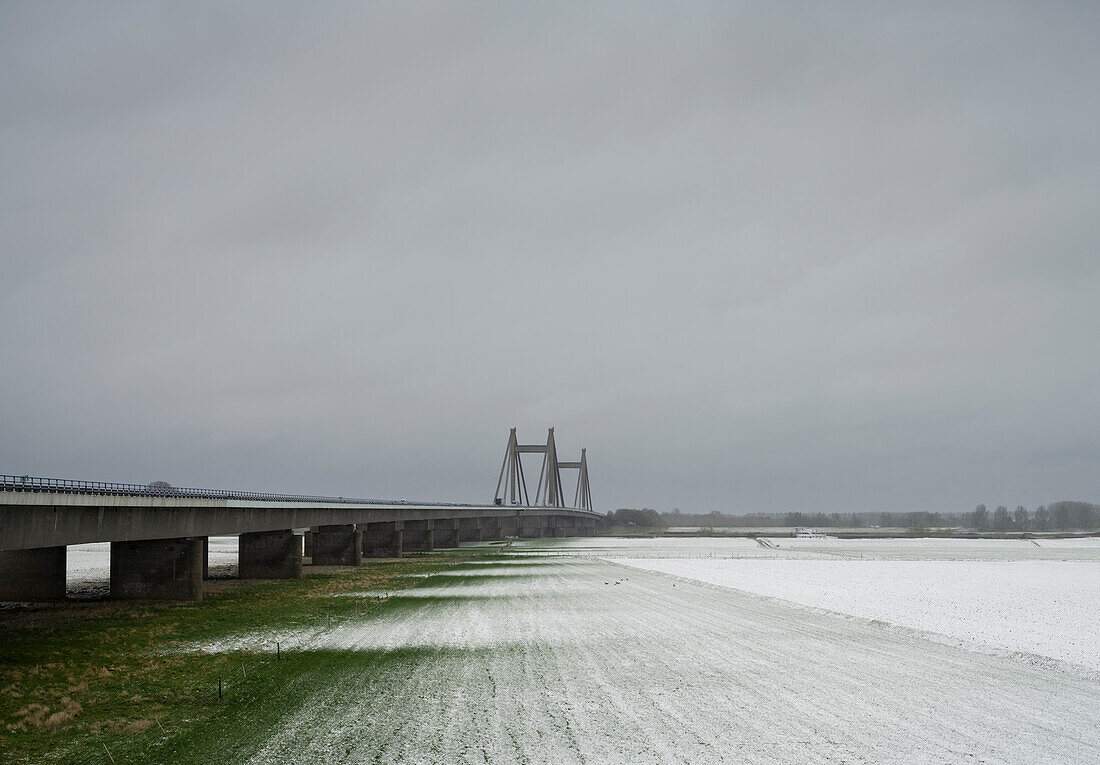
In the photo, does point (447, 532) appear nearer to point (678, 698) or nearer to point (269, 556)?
point (269, 556)

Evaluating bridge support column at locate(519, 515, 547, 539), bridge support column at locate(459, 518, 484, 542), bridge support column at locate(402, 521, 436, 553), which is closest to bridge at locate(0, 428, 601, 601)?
bridge support column at locate(402, 521, 436, 553)

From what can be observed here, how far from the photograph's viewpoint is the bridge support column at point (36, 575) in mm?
43844

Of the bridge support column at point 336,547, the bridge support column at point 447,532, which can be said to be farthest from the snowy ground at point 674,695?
the bridge support column at point 447,532

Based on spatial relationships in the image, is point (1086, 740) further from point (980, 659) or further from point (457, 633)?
point (457, 633)

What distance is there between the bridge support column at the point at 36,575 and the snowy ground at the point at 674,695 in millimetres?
22057

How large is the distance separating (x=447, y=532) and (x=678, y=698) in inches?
4259

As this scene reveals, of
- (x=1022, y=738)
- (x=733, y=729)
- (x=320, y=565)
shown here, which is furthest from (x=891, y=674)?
(x=320, y=565)

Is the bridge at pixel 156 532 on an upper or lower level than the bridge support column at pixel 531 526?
upper

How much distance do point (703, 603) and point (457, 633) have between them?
1500cm

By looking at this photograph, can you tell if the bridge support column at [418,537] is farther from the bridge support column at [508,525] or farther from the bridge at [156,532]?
the bridge support column at [508,525]

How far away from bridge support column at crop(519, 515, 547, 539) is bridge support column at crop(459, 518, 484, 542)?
3094 centimetres

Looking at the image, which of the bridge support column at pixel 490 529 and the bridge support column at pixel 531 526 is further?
the bridge support column at pixel 531 526

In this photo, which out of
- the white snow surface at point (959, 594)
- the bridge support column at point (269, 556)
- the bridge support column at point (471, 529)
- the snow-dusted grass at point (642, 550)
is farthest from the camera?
the bridge support column at point (471, 529)

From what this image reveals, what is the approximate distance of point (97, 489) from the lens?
115 feet
